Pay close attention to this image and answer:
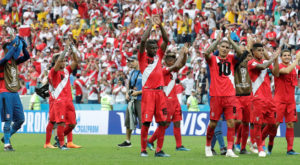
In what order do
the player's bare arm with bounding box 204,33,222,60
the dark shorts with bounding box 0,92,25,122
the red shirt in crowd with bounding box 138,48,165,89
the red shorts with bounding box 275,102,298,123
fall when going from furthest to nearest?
the dark shorts with bounding box 0,92,25,122, the red shorts with bounding box 275,102,298,123, the red shirt in crowd with bounding box 138,48,165,89, the player's bare arm with bounding box 204,33,222,60

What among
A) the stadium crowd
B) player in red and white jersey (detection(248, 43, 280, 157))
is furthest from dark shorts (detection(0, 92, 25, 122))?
the stadium crowd

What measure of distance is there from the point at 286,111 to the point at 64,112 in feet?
19.1

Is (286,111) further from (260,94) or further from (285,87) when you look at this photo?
(260,94)

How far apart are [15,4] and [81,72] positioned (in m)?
12.0

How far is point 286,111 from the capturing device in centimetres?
1387

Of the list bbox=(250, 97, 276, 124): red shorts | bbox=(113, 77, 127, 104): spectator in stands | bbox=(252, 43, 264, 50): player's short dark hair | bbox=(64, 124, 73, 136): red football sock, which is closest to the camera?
bbox=(250, 97, 276, 124): red shorts

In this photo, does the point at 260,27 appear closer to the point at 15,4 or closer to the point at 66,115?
the point at 66,115

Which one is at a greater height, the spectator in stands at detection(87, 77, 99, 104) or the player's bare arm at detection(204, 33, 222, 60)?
the player's bare arm at detection(204, 33, 222, 60)

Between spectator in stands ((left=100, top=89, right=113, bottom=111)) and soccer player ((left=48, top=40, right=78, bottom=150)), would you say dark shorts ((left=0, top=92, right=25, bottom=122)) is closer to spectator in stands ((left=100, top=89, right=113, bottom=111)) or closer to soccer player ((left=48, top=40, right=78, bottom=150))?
soccer player ((left=48, top=40, right=78, bottom=150))

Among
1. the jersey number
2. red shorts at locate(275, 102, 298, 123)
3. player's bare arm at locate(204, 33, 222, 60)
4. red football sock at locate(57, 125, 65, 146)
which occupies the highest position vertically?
player's bare arm at locate(204, 33, 222, 60)

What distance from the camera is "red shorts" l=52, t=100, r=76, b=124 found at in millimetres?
15703

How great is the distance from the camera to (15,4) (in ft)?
133

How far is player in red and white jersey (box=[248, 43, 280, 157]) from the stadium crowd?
10692 millimetres

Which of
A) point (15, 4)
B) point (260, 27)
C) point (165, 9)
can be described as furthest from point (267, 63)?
point (15, 4)
